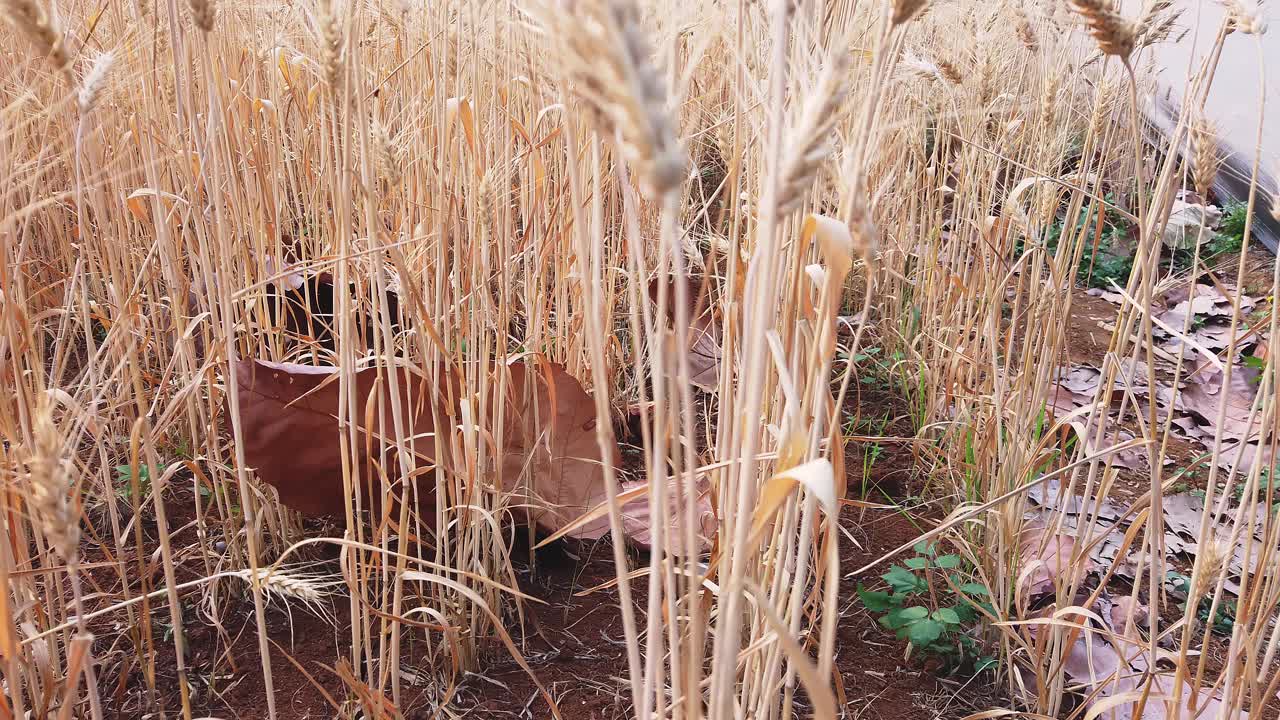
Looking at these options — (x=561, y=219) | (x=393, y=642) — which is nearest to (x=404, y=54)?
(x=561, y=219)

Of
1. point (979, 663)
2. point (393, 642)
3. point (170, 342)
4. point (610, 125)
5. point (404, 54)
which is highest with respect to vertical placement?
point (404, 54)

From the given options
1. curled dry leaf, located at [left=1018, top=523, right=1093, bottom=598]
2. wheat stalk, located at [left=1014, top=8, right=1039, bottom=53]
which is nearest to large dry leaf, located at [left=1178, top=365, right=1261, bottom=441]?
curled dry leaf, located at [left=1018, top=523, right=1093, bottom=598]

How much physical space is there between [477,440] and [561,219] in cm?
40

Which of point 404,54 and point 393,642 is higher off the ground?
point 404,54

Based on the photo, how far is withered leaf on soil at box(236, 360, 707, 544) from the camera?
1.02 metres

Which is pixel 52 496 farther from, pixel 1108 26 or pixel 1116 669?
pixel 1116 669

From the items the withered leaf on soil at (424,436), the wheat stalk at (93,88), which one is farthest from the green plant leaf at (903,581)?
the wheat stalk at (93,88)

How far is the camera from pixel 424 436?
99cm

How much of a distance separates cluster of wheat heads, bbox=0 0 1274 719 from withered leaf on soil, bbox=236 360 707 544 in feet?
0.09

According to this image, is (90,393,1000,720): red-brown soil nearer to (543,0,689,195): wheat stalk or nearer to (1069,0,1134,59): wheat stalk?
(1069,0,1134,59): wheat stalk

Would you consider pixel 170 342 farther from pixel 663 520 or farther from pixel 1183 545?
pixel 1183 545

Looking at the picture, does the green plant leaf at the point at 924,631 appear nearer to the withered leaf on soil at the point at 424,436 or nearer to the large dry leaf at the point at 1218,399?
the withered leaf on soil at the point at 424,436

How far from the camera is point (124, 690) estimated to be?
97cm

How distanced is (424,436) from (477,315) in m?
0.15
